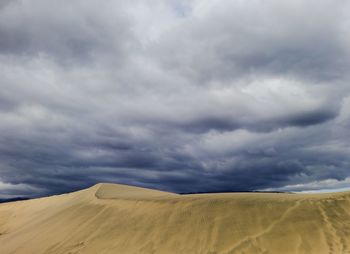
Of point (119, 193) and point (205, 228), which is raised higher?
point (119, 193)

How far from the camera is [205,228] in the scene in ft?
67.2

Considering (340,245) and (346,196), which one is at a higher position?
(346,196)

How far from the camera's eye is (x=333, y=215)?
19562 mm

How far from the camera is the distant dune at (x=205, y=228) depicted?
18.0 meters

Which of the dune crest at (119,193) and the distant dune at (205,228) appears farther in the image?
the dune crest at (119,193)

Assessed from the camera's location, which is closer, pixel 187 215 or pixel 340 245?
pixel 340 245

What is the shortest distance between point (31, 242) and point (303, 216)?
1886 centimetres

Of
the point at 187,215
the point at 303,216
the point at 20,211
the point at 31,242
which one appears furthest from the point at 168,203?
the point at 20,211

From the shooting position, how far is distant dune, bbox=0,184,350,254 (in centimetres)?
1803

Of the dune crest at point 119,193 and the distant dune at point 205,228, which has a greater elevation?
the dune crest at point 119,193

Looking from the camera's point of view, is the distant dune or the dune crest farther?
the dune crest

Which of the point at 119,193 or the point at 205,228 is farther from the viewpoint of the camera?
the point at 119,193

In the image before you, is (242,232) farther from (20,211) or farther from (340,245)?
(20,211)

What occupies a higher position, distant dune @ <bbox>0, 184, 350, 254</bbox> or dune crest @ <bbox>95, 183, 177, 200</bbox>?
dune crest @ <bbox>95, 183, 177, 200</bbox>
